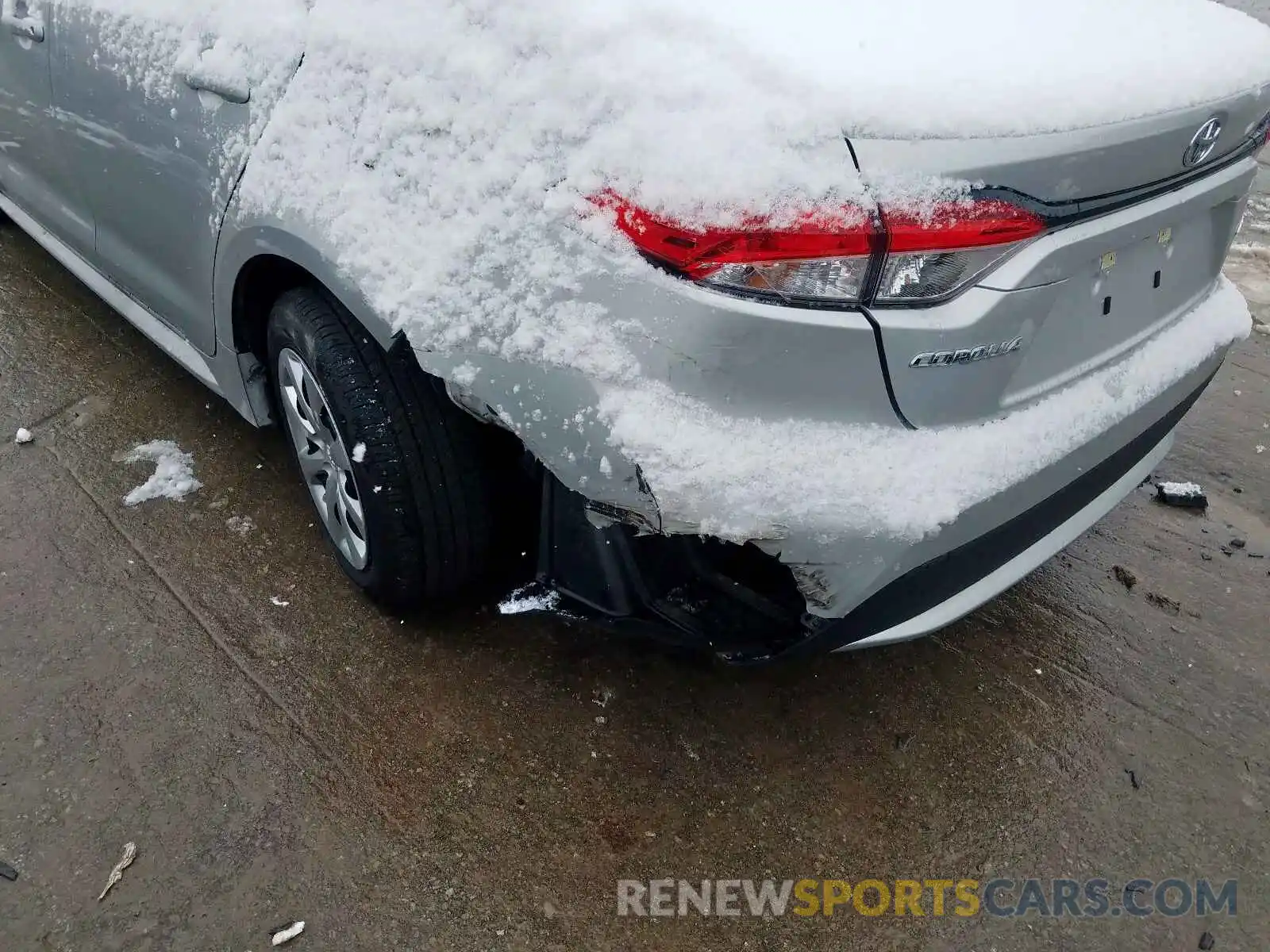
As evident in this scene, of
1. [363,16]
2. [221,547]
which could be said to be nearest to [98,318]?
[221,547]

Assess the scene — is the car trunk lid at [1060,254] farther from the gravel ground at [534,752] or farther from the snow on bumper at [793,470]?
the gravel ground at [534,752]

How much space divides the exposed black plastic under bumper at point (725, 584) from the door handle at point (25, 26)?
217 cm

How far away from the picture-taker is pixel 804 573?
4.75ft

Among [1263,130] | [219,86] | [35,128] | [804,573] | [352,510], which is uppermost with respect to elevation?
[1263,130]

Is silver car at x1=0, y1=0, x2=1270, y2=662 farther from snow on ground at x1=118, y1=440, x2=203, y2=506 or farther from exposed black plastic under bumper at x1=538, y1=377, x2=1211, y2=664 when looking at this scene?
snow on ground at x1=118, y1=440, x2=203, y2=506

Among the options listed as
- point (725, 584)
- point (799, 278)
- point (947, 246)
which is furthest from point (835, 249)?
point (725, 584)

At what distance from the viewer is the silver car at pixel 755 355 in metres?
1.32

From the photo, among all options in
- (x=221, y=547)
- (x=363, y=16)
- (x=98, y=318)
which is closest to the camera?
(x=363, y=16)

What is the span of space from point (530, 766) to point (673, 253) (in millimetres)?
1159

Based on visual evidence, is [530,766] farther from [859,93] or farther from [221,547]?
[859,93]

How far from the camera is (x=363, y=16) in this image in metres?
1.65

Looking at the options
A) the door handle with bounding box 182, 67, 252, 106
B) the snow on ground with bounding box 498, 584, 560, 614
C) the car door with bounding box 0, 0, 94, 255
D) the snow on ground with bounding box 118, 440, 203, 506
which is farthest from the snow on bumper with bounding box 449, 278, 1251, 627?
the car door with bounding box 0, 0, 94, 255

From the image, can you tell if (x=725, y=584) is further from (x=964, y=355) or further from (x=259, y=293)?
(x=259, y=293)

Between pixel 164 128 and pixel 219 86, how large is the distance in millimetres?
288
